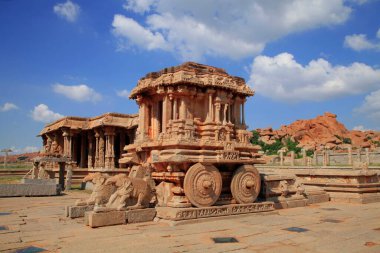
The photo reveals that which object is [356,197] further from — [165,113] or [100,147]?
[100,147]

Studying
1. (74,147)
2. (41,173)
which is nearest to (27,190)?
(41,173)

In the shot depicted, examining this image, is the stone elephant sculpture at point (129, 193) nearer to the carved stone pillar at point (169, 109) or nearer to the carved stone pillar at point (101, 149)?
the carved stone pillar at point (169, 109)

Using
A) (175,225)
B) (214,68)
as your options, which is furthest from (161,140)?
(214,68)

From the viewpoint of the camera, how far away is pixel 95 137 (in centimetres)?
3083

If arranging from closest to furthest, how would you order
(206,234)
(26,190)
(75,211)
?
(206,234) → (75,211) → (26,190)

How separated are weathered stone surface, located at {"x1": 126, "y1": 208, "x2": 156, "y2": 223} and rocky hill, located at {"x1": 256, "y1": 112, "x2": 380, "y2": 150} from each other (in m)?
65.0

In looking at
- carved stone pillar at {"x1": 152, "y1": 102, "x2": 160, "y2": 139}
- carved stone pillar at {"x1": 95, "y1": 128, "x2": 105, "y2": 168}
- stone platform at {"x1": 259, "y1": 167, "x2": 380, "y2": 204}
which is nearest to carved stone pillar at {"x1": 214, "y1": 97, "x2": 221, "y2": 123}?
carved stone pillar at {"x1": 152, "y1": 102, "x2": 160, "y2": 139}

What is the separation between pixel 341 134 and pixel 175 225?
75.8m

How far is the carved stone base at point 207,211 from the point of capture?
26.9ft

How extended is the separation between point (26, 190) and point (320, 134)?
6851cm

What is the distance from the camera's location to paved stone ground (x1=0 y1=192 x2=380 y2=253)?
5961 millimetres

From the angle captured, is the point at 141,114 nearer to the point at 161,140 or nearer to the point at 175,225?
the point at 161,140

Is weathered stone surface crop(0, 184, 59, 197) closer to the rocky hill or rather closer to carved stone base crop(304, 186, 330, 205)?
carved stone base crop(304, 186, 330, 205)

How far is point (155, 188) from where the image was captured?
380 inches
